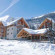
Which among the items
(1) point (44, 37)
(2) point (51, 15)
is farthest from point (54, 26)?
(2) point (51, 15)

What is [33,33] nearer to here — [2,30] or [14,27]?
[14,27]

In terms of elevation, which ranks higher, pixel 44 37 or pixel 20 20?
pixel 20 20

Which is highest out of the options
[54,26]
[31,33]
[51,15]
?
[51,15]

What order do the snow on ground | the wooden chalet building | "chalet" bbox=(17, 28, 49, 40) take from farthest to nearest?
1. the wooden chalet building
2. "chalet" bbox=(17, 28, 49, 40)
3. the snow on ground

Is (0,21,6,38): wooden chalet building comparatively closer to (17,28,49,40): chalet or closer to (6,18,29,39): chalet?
(6,18,29,39): chalet

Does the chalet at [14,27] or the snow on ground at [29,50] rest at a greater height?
the chalet at [14,27]

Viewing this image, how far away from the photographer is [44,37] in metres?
32.2

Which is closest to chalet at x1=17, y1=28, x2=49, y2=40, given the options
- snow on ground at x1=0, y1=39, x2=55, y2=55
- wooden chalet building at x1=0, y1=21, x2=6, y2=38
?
snow on ground at x1=0, y1=39, x2=55, y2=55

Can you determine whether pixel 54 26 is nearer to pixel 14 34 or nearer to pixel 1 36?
pixel 14 34

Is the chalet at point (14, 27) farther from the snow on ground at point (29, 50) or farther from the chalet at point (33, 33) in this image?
the snow on ground at point (29, 50)

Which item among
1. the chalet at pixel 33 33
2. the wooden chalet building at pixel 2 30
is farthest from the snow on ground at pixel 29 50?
the wooden chalet building at pixel 2 30

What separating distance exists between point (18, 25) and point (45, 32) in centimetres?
1846

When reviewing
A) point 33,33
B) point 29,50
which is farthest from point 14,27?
point 29,50

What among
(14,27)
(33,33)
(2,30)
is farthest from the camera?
(2,30)
